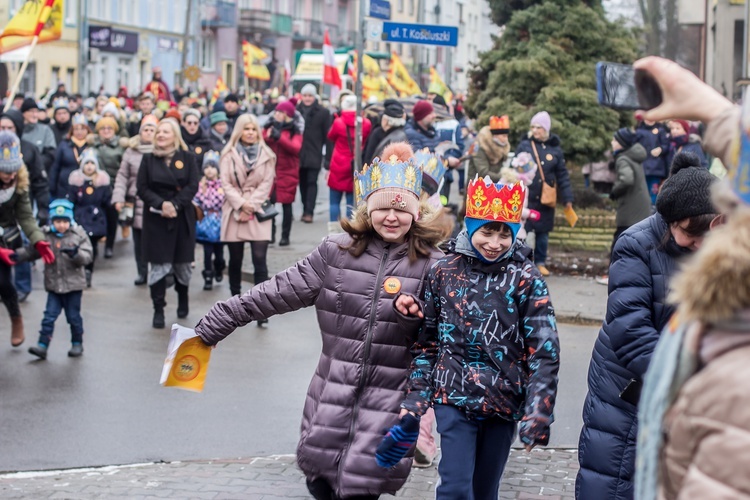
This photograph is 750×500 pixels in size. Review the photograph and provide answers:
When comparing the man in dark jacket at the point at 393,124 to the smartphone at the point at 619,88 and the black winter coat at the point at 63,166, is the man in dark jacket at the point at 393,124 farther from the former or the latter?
the smartphone at the point at 619,88

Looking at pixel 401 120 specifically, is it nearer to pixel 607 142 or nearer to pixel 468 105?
pixel 607 142

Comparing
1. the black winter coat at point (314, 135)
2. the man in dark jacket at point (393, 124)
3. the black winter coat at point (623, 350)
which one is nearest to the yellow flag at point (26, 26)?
the black winter coat at point (314, 135)

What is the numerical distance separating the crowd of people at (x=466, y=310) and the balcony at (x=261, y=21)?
68.9 metres

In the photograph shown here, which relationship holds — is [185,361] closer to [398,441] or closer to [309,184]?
[398,441]

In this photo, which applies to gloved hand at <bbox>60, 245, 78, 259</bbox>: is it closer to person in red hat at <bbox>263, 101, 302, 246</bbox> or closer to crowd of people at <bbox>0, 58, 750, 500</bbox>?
crowd of people at <bbox>0, 58, 750, 500</bbox>

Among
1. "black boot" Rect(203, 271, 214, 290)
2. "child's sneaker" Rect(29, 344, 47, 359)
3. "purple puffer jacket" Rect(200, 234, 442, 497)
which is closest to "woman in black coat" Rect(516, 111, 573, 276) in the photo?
"black boot" Rect(203, 271, 214, 290)

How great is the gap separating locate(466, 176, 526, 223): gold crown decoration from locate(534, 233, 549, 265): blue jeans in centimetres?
953

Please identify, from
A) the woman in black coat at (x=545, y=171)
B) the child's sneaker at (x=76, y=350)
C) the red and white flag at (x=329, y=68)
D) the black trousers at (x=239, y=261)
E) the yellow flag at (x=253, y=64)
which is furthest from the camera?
A: the yellow flag at (x=253, y=64)

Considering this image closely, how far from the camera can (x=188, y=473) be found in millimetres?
7020

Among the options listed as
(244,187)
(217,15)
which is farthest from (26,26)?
(217,15)

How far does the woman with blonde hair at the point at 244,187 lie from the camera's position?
11.9 meters

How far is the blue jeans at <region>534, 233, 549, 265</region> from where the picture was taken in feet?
48.0

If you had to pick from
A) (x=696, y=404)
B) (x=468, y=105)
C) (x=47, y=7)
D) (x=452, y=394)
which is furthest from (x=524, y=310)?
(x=468, y=105)

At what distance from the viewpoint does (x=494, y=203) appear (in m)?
5.13
